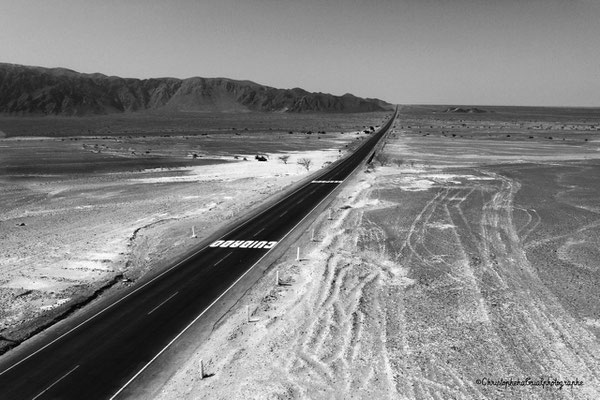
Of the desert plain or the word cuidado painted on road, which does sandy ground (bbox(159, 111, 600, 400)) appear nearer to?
the desert plain

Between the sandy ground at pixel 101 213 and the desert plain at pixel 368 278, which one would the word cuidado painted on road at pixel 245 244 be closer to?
the sandy ground at pixel 101 213

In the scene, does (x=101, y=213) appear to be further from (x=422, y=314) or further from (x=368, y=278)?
(x=422, y=314)

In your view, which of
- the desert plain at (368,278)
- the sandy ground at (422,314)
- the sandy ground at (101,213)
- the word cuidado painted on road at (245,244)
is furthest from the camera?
the word cuidado painted on road at (245,244)

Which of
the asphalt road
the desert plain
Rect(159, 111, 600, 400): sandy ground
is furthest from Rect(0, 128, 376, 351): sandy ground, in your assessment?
Rect(159, 111, 600, 400): sandy ground

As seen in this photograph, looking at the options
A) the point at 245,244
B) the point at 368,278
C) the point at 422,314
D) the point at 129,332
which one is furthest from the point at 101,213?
the point at 422,314

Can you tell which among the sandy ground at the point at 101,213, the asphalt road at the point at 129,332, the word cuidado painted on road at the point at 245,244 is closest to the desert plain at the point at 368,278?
the sandy ground at the point at 101,213
